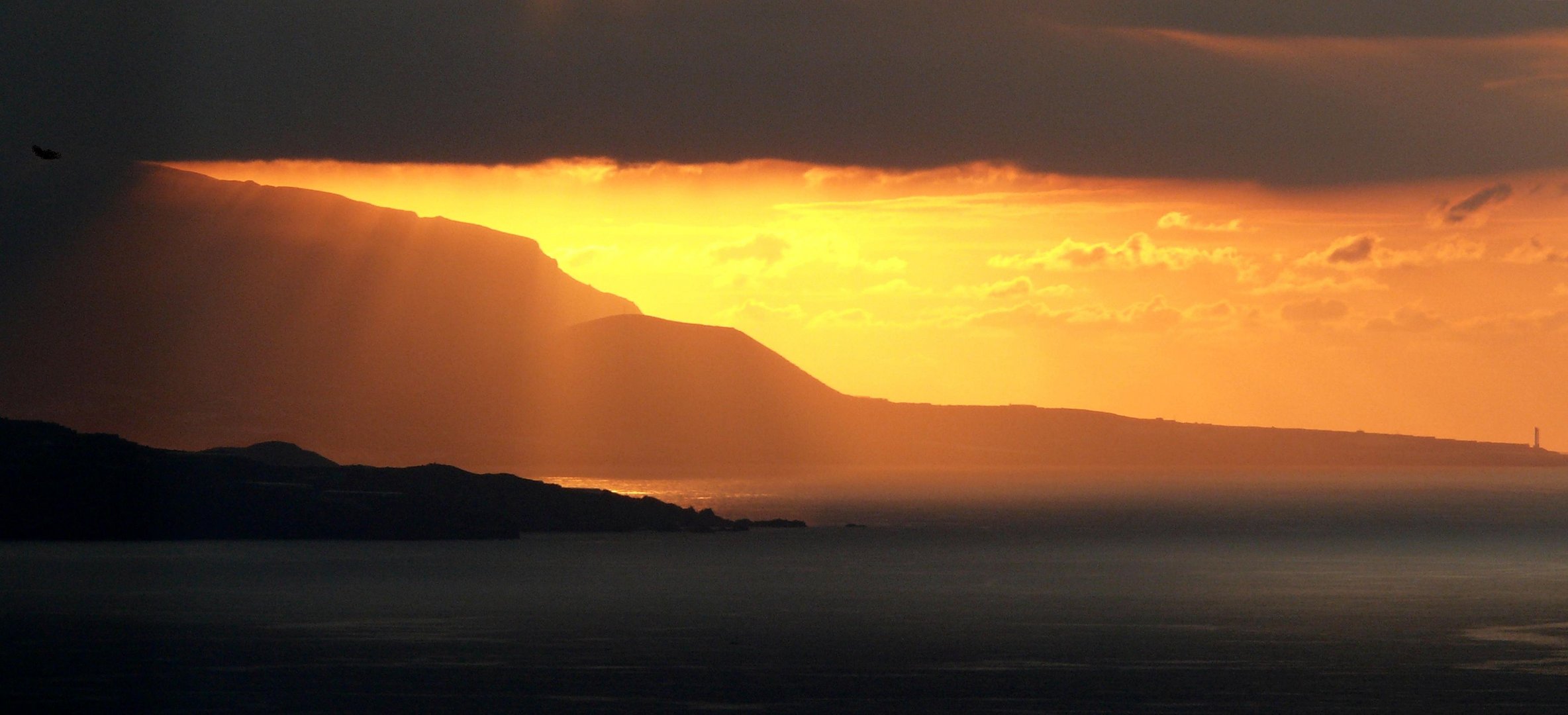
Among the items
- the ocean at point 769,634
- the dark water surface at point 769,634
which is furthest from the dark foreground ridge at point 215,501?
the dark water surface at point 769,634

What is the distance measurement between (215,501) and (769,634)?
109m

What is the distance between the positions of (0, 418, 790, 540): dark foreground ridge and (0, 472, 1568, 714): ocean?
1738 centimetres

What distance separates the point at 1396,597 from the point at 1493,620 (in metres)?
18.7

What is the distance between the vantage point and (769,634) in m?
98.4

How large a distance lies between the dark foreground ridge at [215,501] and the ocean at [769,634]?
684 inches

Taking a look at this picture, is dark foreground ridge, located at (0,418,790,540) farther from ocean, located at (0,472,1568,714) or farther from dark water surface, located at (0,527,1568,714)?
dark water surface, located at (0,527,1568,714)

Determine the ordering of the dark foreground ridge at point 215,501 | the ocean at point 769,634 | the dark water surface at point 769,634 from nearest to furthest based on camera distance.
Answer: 1. the ocean at point 769,634
2. the dark water surface at point 769,634
3. the dark foreground ridge at point 215,501

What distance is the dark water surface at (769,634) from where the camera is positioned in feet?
243

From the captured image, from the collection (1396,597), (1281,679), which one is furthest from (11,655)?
(1396,597)

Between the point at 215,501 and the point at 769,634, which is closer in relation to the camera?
the point at 769,634

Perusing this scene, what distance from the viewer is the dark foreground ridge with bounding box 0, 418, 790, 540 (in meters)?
183

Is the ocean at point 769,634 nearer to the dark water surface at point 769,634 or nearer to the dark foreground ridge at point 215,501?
the dark water surface at point 769,634

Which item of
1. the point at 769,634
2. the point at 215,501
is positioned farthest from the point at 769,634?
the point at 215,501

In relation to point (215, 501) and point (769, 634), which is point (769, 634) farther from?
point (215, 501)
